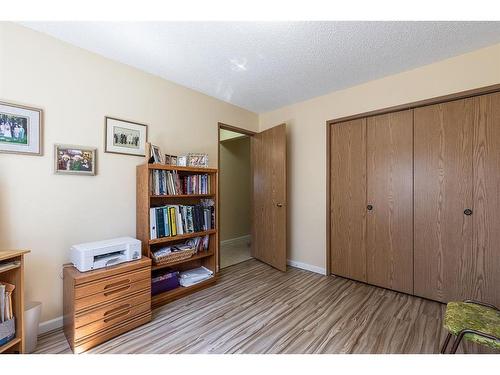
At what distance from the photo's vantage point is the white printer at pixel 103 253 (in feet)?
5.32

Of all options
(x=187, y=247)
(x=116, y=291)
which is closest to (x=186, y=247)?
(x=187, y=247)

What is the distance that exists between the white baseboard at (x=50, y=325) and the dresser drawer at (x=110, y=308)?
47cm

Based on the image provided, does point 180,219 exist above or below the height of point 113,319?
above

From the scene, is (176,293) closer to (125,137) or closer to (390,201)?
(125,137)

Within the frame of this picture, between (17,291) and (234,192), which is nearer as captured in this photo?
(17,291)

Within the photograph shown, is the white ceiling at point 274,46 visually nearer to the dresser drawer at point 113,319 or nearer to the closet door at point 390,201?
the closet door at point 390,201

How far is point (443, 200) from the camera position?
6.96 feet

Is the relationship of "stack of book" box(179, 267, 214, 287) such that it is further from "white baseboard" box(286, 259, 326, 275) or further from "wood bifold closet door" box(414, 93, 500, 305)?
"wood bifold closet door" box(414, 93, 500, 305)

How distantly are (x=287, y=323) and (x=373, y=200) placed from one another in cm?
162

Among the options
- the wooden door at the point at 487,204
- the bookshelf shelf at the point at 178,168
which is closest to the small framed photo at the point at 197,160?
the bookshelf shelf at the point at 178,168

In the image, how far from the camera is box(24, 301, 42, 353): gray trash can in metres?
1.49

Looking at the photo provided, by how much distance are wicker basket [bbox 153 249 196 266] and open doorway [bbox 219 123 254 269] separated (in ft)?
5.78
